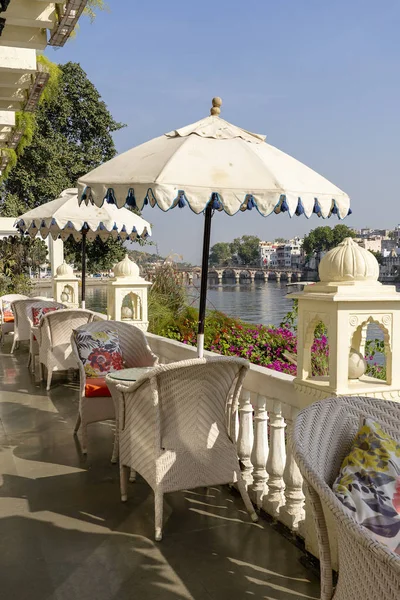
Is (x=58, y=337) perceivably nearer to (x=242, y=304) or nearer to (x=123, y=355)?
(x=123, y=355)

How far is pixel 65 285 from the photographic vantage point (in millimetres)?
10828

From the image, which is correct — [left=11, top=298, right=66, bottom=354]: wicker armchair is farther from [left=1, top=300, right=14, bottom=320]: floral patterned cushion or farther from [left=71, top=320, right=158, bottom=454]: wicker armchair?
[left=71, top=320, right=158, bottom=454]: wicker armchair

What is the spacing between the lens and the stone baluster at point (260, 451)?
11.0 ft

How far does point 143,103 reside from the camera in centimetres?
1207

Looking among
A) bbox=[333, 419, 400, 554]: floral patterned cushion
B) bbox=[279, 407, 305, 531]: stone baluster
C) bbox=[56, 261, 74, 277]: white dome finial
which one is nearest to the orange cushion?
bbox=[279, 407, 305, 531]: stone baluster

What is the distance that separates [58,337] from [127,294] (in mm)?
972

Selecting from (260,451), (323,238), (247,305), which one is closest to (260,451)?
(260,451)

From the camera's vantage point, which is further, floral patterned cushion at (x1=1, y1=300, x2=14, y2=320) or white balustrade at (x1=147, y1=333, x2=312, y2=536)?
floral patterned cushion at (x1=1, y1=300, x2=14, y2=320)

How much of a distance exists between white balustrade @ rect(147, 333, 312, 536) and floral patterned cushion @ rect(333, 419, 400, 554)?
100cm

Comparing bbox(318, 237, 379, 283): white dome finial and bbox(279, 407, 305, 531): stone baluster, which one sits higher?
bbox(318, 237, 379, 283): white dome finial

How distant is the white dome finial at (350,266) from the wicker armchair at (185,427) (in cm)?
69

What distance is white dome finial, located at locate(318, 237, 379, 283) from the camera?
2.74 meters

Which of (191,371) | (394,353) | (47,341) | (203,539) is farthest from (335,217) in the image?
(47,341)

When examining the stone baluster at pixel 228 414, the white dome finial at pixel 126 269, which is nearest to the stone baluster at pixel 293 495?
the stone baluster at pixel 228 414
